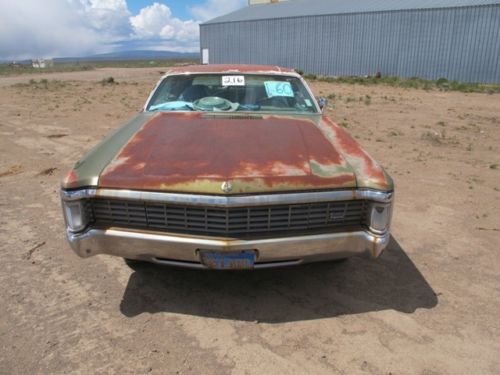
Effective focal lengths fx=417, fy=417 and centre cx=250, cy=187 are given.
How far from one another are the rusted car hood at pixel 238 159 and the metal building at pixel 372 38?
21157 millimetres

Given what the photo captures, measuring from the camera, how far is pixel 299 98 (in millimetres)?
4180

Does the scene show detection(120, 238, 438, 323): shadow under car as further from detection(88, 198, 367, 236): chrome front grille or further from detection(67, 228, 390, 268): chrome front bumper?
detection(88, 198, 367, 236): chrome front grille

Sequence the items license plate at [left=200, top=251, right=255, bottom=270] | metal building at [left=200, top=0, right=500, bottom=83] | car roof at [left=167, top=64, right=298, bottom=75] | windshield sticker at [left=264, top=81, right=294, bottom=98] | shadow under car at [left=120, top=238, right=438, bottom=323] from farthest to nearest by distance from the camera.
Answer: metal building at [left=200, top=0, right=500, bottom=83], car roof at [left=167, top=64, right=298, bottom=75], windshield sticker at [left=264, top=81, right=294, bottom=98], shadow under car at [left=120, top=238, right=438, bottom=323], license plate at [left=200, top=251, right=255, bottom=270]

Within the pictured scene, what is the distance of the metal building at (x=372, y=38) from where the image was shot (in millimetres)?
20594

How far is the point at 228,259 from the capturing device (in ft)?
8.39

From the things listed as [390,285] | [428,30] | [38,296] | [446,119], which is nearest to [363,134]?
[446,119]

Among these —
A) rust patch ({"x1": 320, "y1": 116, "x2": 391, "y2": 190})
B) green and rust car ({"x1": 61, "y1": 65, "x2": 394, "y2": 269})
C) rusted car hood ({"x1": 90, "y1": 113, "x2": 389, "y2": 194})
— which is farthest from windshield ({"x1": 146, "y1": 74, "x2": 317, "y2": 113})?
green and rust car ({"x1": 61, "y1": 65, "x2": 394, "y2": 269})

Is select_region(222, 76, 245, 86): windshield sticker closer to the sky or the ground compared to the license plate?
closer to the sky

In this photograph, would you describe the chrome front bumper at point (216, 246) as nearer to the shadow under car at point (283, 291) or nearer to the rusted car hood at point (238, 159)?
the rusted car hood at point (238, 159)

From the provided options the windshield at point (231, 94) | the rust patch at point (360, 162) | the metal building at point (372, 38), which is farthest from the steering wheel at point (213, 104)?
the metal building at point (372, 38)

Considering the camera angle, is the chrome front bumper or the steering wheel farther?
the steering wheel

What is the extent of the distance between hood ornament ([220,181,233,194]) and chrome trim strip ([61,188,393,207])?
0.04m

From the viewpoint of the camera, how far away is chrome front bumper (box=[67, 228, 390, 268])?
8.28ft

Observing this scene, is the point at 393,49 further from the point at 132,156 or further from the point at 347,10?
the point at 132,156
